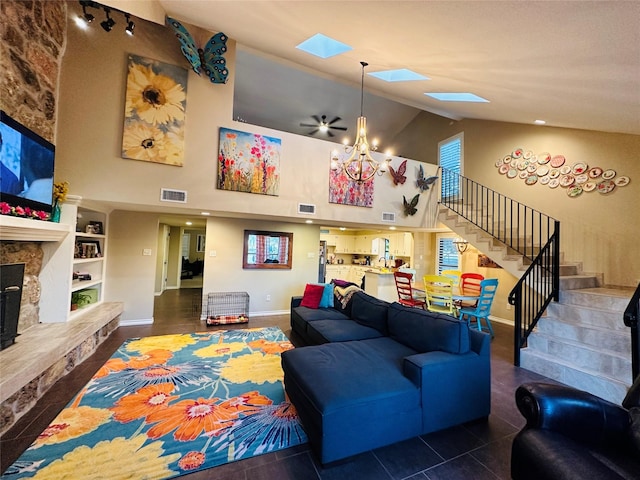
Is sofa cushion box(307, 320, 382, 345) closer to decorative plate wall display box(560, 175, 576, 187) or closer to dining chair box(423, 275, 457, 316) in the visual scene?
dining chair box(423, 275, 457, 316)

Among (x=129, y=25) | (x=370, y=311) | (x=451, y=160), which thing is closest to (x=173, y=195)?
(x=129, y=25)

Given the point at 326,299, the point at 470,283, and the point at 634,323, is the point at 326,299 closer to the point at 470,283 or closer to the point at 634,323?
the point at 470,283

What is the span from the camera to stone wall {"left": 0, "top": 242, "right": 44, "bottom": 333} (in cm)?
266

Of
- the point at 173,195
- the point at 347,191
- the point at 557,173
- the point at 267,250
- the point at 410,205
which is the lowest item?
the point at 267,250

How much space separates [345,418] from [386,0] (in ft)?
10.4

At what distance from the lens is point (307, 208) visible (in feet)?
14.8

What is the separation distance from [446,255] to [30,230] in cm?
767

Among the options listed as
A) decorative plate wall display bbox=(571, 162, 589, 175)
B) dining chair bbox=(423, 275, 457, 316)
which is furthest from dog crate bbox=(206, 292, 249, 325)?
decorative plate wall display bbox=(571, 162, 589, 175)

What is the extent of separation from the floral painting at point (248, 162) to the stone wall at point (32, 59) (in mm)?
1930

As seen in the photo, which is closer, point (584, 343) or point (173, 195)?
point (584, 343)

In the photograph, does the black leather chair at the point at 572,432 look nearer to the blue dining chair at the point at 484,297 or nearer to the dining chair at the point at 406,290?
the blue dining chair at the point at 484,297

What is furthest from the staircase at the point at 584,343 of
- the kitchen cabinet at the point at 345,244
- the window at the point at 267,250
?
the kitchen cabinet at the point at 345,244

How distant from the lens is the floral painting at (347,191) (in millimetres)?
4734

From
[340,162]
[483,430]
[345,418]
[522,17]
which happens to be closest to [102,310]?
[345,418]
